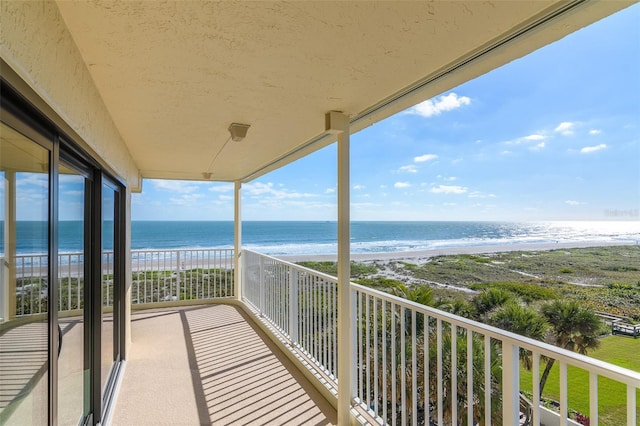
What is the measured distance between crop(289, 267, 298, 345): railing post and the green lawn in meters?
2.45

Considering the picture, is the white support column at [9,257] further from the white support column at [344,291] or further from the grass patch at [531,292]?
the grass patch at [531,292]

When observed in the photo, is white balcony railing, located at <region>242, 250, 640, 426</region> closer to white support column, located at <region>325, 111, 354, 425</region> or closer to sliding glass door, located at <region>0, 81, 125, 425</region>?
white support column, located at <region>325, 111, 354, 425</region>

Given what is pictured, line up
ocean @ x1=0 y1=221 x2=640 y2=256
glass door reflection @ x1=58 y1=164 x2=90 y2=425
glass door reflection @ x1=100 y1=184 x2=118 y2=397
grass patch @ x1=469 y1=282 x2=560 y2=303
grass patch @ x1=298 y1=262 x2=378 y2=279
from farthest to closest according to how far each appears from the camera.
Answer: grass patch @ x1=298 y1=262 x2=378 y2=279 → grass patch @ x1=469 y1=282 x2=560 y2=303 → glass door reflection @ x1=100 y1=184 x2=118 y2=397 → ocean @ x1=0 y1=221 x2=640 y2=256 → glass door reflection @ x1=58 y1=164 x2=90 y2=425

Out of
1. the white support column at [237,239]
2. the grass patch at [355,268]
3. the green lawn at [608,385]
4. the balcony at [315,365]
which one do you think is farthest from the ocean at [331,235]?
the white support column at [237,239]

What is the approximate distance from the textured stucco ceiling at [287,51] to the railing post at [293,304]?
6.44 feet

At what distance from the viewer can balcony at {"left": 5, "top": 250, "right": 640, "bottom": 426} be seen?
1434 mm

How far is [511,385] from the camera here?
4.59ft

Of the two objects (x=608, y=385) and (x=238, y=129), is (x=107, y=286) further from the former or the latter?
(x=608, y=385)

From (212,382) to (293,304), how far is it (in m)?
1.16

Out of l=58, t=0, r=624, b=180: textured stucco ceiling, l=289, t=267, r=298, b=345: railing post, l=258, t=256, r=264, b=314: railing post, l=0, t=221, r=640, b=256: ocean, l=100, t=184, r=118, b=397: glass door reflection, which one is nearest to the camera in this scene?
l=58, t=0, r=624, b=180: textured stucco ceiling

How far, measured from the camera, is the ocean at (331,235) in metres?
1.91

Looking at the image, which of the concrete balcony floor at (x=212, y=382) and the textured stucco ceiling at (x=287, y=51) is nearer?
the textured stucco ceiling at (x=287, y=51)

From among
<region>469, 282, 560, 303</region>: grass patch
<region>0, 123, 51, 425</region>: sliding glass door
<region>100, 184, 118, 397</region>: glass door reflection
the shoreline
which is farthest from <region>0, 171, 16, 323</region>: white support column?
<region>469, 282, 560, 303</region>: grass patch

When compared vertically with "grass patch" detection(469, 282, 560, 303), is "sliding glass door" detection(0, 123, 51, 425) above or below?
above
